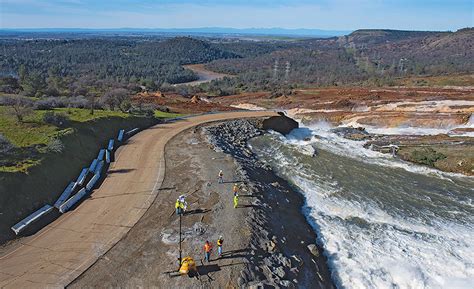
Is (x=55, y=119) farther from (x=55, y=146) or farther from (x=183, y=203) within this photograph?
(x=183, y=203)

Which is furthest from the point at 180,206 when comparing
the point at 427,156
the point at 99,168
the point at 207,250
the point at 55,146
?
the point at 427,156

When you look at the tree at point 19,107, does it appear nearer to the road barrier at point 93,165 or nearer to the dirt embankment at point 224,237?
the road barrier at point 93,165

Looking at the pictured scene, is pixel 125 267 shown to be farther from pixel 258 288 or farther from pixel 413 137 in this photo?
pixel 413 137

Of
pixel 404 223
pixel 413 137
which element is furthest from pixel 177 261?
pixel 413 137

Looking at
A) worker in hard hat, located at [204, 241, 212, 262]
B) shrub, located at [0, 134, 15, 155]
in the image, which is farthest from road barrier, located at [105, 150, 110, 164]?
worker in hard hat, located at [204, 241, 212, 262]

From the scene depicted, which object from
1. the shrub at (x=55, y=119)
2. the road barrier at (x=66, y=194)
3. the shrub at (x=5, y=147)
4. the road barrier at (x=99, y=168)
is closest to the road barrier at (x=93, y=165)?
the road barrier at (x=99, y=168)

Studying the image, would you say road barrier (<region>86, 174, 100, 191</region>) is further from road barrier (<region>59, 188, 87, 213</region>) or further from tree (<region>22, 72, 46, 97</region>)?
tree (<region>22, 72, 46, 97</region>)
